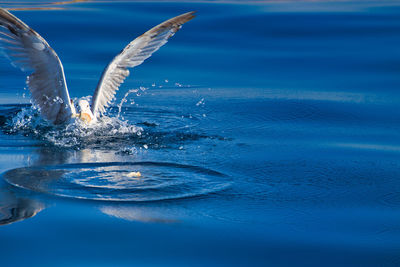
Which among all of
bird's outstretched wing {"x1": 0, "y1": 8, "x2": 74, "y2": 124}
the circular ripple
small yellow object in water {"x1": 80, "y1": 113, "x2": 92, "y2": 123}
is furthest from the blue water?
bird's outstretched wing {"x1": 0, "y1": 8, "x2": 74, "y2": 124}

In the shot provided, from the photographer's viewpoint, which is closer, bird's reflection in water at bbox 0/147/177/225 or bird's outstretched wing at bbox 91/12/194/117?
bird's reflection in water at bbox 0/147/177/225

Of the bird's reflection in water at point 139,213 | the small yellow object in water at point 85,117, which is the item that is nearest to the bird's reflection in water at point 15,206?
the bird's reflection in water at point 139,213

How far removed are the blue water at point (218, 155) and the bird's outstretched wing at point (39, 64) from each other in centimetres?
24

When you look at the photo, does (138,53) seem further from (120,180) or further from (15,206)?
(15,206)

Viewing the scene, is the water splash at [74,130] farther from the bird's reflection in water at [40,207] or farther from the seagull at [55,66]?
the bird's reflection in water at [40,207]

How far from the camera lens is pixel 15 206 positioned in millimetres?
3543

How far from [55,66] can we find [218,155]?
1.71m

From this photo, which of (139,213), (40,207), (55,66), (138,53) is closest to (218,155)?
(139,213)

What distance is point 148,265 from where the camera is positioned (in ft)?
9.46

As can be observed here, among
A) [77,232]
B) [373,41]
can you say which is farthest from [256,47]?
[77,232]

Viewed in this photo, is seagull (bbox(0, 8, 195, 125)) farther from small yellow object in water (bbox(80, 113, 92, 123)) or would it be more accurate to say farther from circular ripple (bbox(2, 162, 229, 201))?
circular ripple (bbox(2, 162, 229, 201))

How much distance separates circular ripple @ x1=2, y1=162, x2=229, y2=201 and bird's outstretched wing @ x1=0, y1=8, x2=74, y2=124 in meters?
1.48

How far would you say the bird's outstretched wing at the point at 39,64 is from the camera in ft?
18.1

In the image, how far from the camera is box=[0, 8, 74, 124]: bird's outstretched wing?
550 cm
